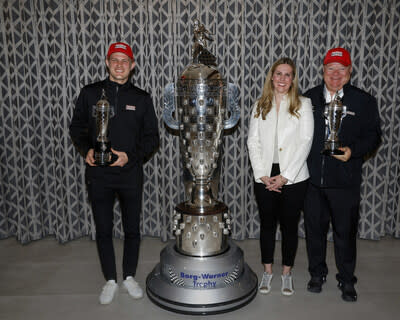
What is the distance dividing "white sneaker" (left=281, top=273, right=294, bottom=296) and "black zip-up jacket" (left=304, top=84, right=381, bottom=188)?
59 cm

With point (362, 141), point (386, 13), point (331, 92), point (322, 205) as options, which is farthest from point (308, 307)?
point (386, 13)

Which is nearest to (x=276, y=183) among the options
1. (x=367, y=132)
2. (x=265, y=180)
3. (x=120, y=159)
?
(x=265, y=180)

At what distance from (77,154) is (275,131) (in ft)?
5.59

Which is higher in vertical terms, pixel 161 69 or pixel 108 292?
pixel 161 69

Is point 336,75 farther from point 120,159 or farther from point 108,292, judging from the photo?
point 108,292

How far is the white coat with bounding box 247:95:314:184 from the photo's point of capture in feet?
6.33

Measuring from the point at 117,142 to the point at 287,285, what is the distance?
1.28 meters

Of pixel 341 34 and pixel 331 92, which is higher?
pixel 341 34

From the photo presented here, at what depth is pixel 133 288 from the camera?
2.15 metres

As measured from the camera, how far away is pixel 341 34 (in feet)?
9.02

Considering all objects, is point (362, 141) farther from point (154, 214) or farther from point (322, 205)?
point (154, 214)

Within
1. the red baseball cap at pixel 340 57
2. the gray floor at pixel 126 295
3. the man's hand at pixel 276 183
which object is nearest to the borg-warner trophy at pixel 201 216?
the gray floor at pixel 126 295

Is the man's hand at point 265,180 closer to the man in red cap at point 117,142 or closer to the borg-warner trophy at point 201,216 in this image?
the borg-warner trophy at point 201,216

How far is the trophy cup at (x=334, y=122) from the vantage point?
6.03 ft
